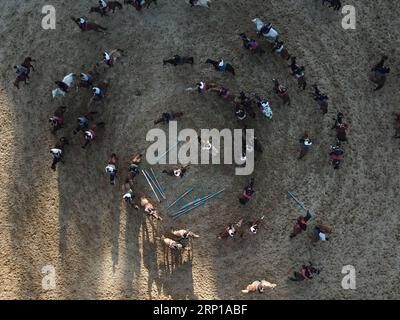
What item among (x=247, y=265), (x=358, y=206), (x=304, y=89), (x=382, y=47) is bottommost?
(x=247, y=265)

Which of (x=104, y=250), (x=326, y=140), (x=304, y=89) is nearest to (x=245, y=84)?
(x=304, y=89)

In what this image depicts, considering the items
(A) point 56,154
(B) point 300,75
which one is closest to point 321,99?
(B) point 300,75

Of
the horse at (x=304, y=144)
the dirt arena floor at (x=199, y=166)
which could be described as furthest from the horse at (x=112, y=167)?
the horse at (x=304, y=144)

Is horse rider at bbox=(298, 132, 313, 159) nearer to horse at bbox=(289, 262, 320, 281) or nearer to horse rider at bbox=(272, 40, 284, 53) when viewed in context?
horse rider at bbox=(272, 40, 284, 53)

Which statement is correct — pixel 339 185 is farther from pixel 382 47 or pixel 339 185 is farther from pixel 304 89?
pixel 382 47

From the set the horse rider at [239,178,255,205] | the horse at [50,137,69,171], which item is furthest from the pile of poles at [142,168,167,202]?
the horse at [50,137,69,171]
